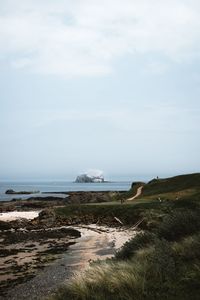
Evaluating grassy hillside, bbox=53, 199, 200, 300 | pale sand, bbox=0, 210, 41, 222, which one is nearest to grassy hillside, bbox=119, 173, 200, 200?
pale sand, bbox=0, 210, 41, 222

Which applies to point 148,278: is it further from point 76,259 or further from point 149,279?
point 76,259

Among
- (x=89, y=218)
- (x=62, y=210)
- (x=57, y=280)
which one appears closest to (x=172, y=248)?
Answer: (x=57, y=280)

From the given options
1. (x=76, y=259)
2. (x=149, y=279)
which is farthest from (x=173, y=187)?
(x=149, y=279)

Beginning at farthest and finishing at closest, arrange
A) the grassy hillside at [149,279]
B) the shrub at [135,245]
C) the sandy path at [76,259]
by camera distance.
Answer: the sandy path at [76,259] < the shrub at [135,245] < the grassy hillside at [149,279]

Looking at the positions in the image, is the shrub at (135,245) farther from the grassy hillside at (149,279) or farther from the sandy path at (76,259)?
the sandy path at (76,259)

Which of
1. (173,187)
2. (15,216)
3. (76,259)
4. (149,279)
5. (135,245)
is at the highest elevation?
(173,187)

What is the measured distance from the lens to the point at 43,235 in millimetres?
35344

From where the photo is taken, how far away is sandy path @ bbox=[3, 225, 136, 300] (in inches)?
650

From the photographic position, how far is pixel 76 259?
78.2 ft

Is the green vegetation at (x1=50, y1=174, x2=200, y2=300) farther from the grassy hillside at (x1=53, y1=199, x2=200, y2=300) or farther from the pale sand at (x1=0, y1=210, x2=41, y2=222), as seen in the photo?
the pale sand at (x1=0, y1=210, x2=41, y2=222)

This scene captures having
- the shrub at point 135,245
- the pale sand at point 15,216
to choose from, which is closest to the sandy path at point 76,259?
the shrub at point 135,245

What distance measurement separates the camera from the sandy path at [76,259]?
16516 mm

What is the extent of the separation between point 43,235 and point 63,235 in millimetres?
1778

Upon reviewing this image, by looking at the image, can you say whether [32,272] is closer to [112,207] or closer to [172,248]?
[172,248]
